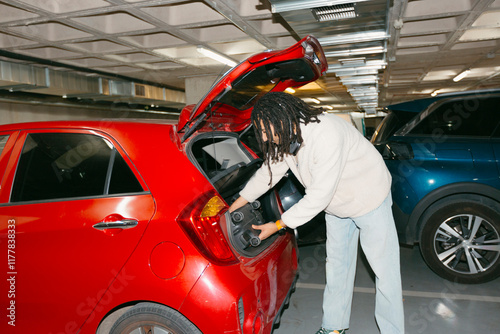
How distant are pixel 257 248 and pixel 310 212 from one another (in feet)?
1.26

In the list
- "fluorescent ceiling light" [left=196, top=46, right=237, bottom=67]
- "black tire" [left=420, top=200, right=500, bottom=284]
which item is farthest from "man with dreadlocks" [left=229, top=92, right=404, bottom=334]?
"fluorescent ceiling light" [left=196, top=46, right=237, bottom=67]

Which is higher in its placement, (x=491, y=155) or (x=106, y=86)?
(x=106, y=86)

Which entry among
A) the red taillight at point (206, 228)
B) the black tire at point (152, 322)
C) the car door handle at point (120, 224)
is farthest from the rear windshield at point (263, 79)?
the black tire at point (152, 322)

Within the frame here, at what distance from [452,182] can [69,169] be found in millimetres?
3082

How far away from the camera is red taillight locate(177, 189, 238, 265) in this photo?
75.0 inches

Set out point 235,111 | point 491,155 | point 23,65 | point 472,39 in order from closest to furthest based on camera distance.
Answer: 1. point 235,111
2. point 491,155
3. point 472,39
4. point 23,65

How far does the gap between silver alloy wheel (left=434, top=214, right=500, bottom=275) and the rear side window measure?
9.38ft

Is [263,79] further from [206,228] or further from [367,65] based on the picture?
[367,65]

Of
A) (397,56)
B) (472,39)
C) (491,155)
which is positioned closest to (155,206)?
(491,155)

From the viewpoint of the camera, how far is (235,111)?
8.87ft

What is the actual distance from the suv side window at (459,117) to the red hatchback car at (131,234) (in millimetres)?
1894

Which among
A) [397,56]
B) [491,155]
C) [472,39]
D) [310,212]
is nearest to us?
[310,212]

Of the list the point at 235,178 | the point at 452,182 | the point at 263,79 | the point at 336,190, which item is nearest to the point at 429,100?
the point at 452,182

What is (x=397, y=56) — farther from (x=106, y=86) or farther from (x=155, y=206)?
(x=155, y=206)
